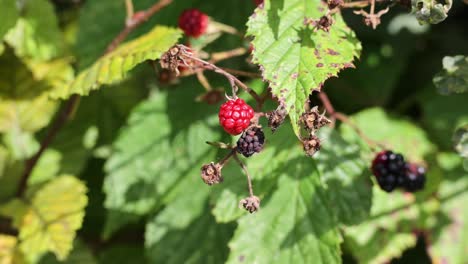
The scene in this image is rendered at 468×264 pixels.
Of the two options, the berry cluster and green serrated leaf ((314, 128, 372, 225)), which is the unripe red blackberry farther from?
the berry cluster

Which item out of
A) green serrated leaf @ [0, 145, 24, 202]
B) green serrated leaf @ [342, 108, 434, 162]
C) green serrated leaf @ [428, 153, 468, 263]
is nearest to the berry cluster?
green serrated leaf @ [342, 108, 434, 162]

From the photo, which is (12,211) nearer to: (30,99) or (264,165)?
(30,99)

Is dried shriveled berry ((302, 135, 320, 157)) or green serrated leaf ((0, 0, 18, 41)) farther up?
green serrated leaf ((0, 0, 18, 41))

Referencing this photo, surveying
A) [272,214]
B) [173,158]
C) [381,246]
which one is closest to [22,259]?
[173,158]

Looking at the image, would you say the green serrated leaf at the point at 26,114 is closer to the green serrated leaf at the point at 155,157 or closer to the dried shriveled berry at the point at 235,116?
the green serrated leaf at the point at 155,157

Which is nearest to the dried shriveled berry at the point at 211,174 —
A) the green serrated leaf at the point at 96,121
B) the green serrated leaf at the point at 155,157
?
the green serrated leaf at the point at 155,157
